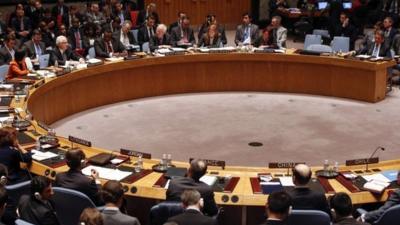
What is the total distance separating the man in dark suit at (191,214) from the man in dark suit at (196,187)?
598 millimetres

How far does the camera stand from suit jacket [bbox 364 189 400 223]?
5.73m

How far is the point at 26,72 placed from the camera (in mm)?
10859

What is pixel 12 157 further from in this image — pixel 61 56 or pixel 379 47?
pixel 379 47

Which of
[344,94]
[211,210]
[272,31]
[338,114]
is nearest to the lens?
[211,210]

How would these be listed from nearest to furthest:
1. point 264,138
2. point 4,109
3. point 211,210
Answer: point 211,210
point 4,109
point 264,138

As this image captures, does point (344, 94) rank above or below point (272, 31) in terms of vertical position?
below

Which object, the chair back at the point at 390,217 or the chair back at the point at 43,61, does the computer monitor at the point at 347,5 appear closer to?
the chair back at the point at 43,61

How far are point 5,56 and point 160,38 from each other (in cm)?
353

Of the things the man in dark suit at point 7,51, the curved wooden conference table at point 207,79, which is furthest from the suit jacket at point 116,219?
the man in dark suit at point 7,51

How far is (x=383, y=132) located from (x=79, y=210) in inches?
256

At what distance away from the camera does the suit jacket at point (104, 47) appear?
12.6m

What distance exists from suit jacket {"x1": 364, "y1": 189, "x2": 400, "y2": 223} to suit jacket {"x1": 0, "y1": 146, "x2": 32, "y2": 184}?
3555 millimetres

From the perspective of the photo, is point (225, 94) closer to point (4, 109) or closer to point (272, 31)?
point (272, 31)

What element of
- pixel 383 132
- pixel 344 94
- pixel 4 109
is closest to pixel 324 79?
pixel 344 94
